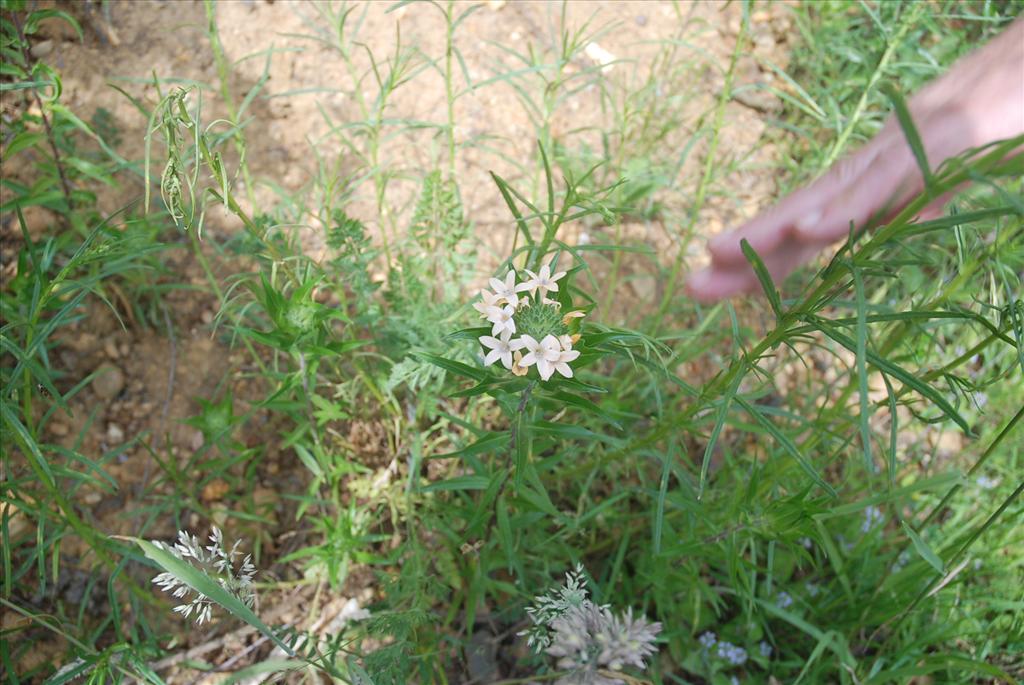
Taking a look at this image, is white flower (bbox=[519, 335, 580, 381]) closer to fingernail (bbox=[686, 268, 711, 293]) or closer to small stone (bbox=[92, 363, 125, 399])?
fingernail (bbox=[686, 268, 711, 293])

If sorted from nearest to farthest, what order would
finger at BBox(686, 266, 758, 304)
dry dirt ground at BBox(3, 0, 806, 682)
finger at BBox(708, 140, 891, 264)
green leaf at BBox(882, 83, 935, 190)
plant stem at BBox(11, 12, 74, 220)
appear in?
green leaf at BBox(882, 83, 935, 190) → finger at BBox(708, 140, 891, 264) → finger at BBox(686, 266, 758, 304) → plant stem at BBox(11, 12, 74, 220) → dry dirt ground at BBox(3, 0, 806, 682)

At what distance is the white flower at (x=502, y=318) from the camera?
1447 millimetres

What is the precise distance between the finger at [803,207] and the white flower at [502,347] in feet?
1.91

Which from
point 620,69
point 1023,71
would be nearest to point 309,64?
point 620,69

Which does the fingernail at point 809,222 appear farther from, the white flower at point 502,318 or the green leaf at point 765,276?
the white flower at point 502,318

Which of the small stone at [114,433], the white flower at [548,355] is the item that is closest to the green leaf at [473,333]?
the white flower at [548,355]

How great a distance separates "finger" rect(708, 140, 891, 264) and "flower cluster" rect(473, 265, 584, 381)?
0.46 metres

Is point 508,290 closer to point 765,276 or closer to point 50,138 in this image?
point 765,276

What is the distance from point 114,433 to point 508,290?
1917mm

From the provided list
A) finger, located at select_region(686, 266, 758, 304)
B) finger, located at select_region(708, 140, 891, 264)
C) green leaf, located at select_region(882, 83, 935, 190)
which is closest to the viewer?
green leaf, located at select_region(882, 83, 935, 190)

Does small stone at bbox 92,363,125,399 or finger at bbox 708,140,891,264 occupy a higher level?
finger at bbox 708,140,891,264

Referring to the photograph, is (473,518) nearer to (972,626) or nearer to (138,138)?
(972,626)

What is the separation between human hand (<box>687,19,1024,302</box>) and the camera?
1.46m

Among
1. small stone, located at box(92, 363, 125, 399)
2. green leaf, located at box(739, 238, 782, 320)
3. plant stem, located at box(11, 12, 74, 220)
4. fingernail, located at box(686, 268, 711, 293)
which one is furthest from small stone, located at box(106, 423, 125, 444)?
green leaf, located at box(739, 238, 782, 320)
